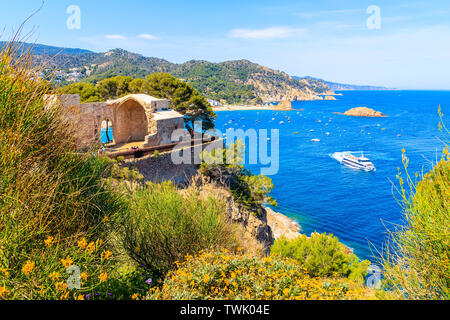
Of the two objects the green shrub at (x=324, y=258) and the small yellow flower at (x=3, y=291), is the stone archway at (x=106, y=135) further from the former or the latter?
the small yellow flower at (x=3, y=291)

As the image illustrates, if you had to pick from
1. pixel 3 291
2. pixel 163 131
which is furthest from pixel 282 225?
pixel 3 291

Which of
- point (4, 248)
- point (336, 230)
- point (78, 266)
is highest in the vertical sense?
point (4, 248)

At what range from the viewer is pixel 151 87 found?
2955cm

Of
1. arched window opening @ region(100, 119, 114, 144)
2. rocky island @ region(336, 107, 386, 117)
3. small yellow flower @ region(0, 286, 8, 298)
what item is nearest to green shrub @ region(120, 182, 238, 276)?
small yellow flower @ region(0, 286, 8, 298)

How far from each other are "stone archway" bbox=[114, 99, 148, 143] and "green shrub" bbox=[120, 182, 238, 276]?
1581cm

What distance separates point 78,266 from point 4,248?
3.10 feet

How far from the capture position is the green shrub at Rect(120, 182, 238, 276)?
711 centimetres

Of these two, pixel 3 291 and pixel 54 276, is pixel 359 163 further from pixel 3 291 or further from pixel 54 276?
pixel 3 291

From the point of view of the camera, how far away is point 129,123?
23.2 m

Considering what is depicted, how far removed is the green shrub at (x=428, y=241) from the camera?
401 centimetres

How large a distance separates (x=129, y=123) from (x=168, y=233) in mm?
18096
